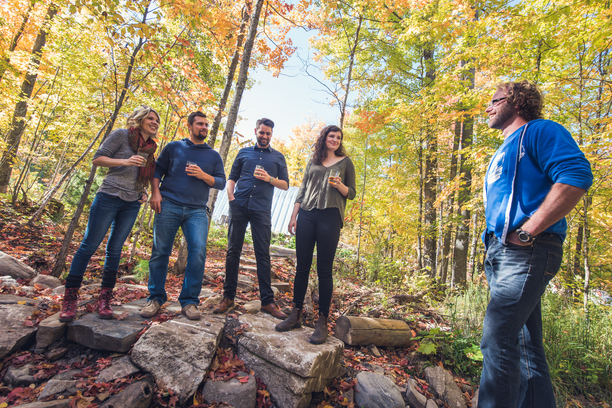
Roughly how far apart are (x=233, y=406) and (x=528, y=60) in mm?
7202

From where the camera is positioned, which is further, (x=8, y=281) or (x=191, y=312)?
(x=8, y=281)

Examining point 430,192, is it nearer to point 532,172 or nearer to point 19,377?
point 532,172

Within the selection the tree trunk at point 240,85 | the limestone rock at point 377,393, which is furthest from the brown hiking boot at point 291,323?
the tree trunk at point 240,85

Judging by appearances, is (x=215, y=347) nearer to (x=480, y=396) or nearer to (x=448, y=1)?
(x=480, y=396)

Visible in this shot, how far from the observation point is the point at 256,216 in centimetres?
306

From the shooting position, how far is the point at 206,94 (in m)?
6.23

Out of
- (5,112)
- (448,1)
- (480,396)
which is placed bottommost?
(480,396)

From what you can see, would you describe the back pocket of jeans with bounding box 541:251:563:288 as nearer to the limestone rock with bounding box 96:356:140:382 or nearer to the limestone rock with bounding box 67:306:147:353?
the limestone rock with bounding box 96:356:140:382

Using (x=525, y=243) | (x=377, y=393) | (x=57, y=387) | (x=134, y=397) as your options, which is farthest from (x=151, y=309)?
(x=525, y=243)

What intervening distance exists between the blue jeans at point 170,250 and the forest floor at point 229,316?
1.03 feet

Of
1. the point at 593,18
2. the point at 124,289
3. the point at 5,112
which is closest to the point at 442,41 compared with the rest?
the point at 593,18

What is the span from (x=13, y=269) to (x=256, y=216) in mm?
3402

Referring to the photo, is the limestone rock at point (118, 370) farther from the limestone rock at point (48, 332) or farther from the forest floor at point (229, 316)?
the limestone rock at point (48, 332)

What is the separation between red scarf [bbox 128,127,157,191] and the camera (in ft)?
8.76
